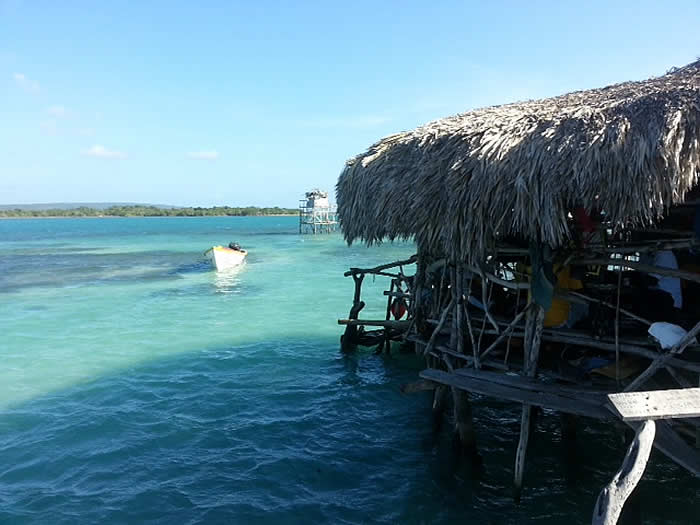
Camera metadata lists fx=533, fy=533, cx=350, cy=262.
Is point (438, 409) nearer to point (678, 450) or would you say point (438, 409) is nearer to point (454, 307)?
point (454, 307)

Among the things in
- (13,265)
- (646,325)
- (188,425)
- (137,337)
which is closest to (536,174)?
(646,325)

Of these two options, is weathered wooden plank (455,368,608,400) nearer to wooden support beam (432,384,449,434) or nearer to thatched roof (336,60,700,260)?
thatched roof (336,60,700,260)

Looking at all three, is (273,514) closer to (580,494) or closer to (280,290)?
(580,494)

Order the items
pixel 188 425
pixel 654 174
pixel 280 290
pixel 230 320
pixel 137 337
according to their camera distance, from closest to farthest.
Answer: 1. pixel 654 174
2. pixel 188 425
3. pixel 137 337
4. pixel 230 320
5. pixel 280 290

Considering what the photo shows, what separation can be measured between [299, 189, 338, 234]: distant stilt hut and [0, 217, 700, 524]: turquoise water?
4087 centimetres

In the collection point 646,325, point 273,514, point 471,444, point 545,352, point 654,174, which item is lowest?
point 273,514

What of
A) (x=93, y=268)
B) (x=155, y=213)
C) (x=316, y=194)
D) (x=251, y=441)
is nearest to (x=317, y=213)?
(x=316, y=194)

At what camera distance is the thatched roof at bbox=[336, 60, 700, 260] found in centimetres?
375

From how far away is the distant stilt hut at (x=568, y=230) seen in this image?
3807mm

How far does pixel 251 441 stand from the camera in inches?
258

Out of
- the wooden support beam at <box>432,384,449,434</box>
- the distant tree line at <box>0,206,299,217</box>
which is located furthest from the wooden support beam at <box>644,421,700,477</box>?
the distant tree line at <box>0,206,299,217</box>

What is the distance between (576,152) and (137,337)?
35.3 ft

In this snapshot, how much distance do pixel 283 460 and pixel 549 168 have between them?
4208mm

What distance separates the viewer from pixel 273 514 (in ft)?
16.5
